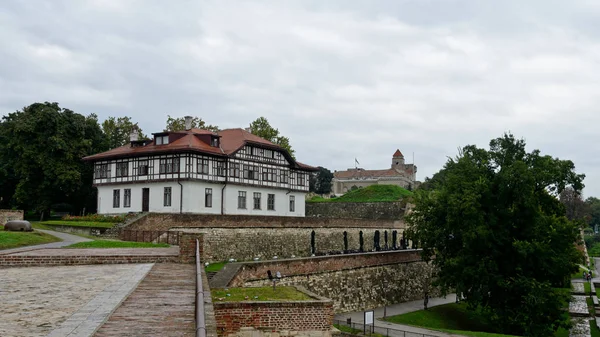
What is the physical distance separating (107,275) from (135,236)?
15455 mm

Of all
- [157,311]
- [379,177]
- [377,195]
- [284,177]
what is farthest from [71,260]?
[379,177]

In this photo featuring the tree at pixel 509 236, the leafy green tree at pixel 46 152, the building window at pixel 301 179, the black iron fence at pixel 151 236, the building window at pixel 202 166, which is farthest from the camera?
the building window at pixel 301 179

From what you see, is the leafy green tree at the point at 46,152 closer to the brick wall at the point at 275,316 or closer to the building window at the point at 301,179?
the building window at the point at 301,179

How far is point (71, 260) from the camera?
1797 cm

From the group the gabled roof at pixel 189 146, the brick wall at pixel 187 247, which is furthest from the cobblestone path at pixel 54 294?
the gabled roof at pixel 189 146

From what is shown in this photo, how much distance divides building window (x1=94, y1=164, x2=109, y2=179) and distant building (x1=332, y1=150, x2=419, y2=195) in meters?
67.9

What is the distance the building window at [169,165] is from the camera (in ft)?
133

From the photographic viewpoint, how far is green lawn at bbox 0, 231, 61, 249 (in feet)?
79.4

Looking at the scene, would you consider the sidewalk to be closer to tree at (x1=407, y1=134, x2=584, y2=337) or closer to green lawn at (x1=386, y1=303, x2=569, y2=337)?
green lawn at (x1=386, y1=303, x2=569, y2=337)

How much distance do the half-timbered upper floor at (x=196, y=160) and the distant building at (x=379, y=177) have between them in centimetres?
5906

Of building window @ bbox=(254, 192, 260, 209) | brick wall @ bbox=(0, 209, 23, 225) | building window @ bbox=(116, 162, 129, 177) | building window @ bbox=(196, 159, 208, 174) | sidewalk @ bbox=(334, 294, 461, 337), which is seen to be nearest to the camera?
sidewalk @ bbox=(334, 294, 461, 337)

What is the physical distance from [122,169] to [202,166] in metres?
6.50

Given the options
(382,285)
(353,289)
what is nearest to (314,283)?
(353,289)

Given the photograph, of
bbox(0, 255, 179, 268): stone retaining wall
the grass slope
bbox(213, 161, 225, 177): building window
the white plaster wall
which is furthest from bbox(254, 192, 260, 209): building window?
bbox(0, 255, 179, 268): stone retaining wall
